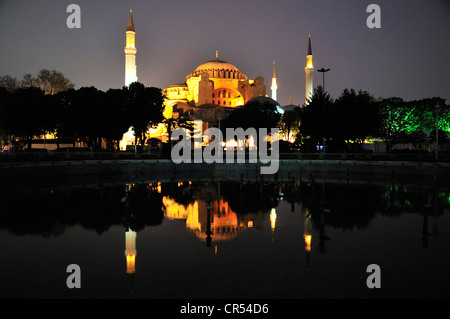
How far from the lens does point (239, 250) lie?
40.4 feet

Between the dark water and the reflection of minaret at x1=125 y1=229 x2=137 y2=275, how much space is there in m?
0.04

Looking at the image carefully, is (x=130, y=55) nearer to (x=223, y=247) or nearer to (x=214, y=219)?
(x=214, y=219)

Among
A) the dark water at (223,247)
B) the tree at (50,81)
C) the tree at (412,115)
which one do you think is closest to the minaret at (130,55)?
the tree at (50,81)

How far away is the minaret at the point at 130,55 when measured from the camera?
7625cm

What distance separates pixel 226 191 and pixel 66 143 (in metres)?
52.9

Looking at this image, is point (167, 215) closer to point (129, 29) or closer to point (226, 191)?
point (226, 191)

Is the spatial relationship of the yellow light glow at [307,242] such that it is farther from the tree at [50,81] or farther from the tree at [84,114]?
the tree at [50,81]

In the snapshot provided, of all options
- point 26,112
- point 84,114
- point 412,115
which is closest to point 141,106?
point 84,114

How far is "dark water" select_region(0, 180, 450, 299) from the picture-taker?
910 cm

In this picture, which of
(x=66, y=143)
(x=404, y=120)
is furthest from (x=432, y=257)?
(x=66, y=143)

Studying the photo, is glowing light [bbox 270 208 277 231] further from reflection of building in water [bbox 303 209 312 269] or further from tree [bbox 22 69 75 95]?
tree [bbox 22 69 75 95]

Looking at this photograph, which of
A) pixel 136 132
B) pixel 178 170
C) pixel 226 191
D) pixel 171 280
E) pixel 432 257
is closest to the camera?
pixel 171 280

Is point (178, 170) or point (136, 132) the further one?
point (136, 132)
